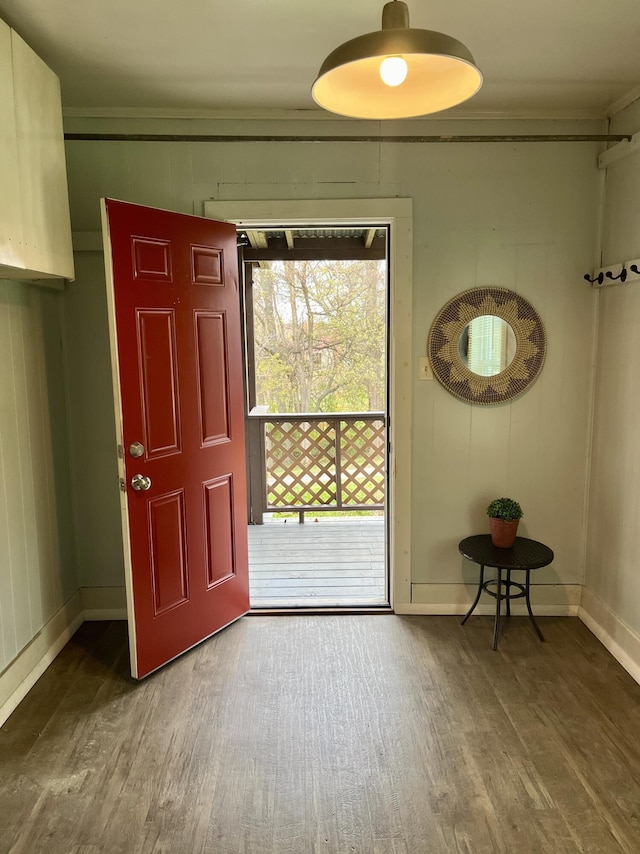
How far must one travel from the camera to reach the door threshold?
3125mm

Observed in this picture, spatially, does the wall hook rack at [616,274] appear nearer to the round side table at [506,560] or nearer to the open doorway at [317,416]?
the open doorway at [317,416]

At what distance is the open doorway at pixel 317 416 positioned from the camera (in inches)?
145

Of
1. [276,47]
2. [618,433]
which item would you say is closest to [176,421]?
[276,47]

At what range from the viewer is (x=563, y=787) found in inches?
74.7

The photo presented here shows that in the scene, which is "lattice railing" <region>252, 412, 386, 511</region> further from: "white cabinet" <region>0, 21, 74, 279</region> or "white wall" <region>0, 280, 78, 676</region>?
"white cabinet" <region>0, 21, 74, 279</region>

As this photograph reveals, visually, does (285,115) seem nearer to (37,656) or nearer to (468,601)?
(468,601)

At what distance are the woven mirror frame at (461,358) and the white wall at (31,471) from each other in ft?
6.25

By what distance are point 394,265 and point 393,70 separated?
152 cm

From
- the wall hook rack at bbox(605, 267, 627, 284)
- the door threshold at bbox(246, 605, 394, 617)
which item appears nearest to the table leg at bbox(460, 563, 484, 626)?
the door threshold at bbox(246, 605, 394, 617)

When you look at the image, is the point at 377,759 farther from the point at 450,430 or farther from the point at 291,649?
the point at 450,430

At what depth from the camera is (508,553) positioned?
278cm

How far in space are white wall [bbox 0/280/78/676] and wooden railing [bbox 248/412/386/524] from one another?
2.20 metres

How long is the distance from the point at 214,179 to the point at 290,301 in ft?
11.1

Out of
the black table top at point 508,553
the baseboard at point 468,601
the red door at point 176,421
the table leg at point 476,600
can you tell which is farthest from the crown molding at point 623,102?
the baseboard at point 468,601
